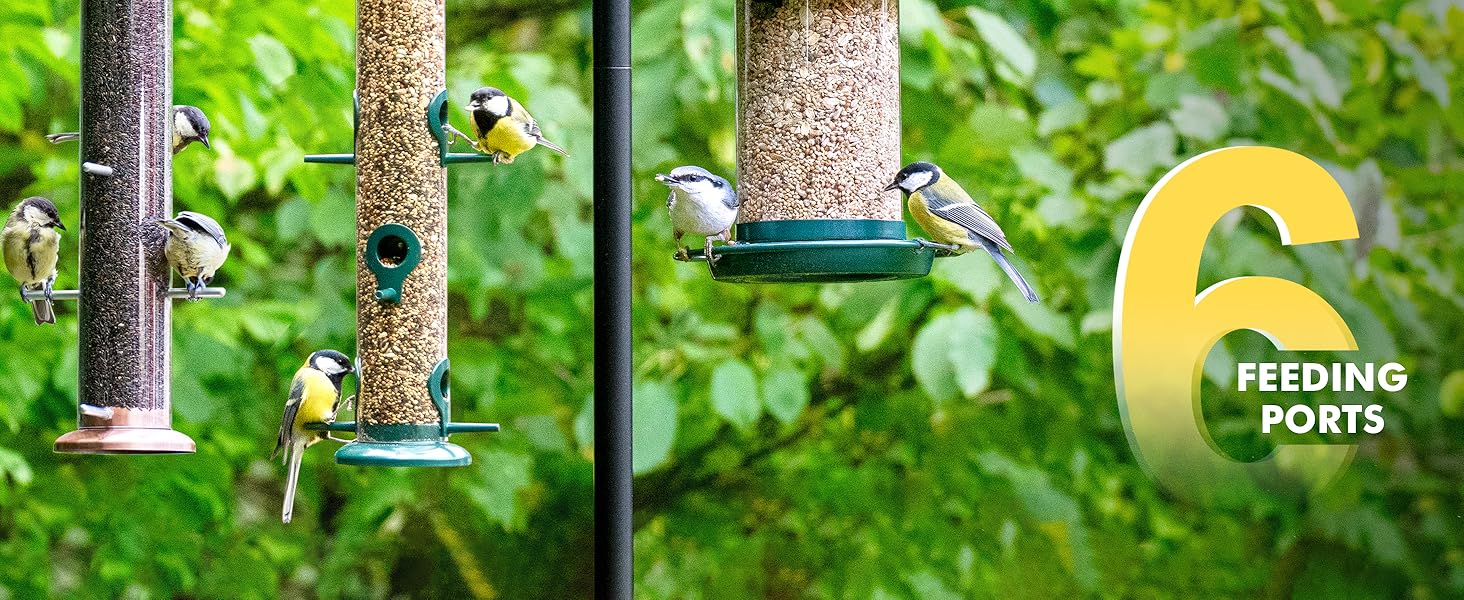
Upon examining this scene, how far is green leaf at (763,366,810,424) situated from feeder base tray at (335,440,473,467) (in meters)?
1.29

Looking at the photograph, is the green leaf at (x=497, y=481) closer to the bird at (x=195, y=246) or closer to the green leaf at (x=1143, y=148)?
the bird at (x=195, y=246)

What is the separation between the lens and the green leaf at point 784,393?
3.50 metres

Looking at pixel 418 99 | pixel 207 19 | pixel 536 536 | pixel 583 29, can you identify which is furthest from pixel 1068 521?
pixel 207 19

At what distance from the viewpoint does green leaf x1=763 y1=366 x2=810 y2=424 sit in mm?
3498

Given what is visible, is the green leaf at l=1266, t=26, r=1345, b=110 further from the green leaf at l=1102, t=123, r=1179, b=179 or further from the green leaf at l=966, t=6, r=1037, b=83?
the green leaf at l=966, t=6, r=1037, b=83

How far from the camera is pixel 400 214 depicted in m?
2.41

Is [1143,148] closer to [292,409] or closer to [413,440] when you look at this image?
[413,440]

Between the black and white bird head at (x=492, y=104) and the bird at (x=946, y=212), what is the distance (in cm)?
66

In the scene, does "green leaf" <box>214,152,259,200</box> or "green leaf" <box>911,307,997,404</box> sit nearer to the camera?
"green leaf" <box>911,307,997,404</box>

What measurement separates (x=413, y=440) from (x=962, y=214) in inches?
38.3

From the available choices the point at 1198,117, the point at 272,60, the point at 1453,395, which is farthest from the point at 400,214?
the point at 1453,395

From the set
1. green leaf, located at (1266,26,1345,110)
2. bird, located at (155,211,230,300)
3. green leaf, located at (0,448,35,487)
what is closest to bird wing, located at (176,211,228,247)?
bird, located at (155,211,230,300)

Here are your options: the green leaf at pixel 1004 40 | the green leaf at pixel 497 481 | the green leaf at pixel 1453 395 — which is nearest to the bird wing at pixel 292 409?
the green leaf at pixel 497 481

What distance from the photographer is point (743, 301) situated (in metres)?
4.01
